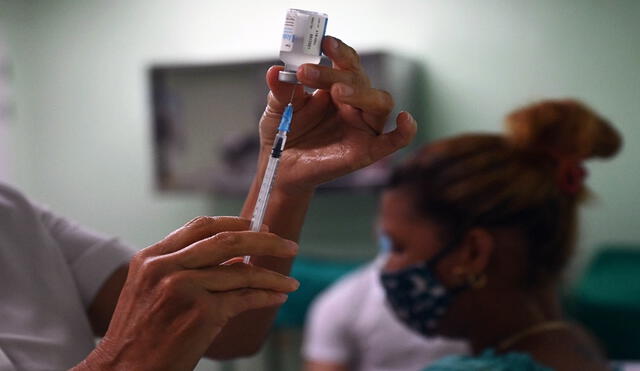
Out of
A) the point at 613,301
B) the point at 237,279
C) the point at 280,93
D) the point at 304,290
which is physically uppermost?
the point at 280,93

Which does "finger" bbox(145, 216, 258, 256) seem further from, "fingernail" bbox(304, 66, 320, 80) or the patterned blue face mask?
the patterned blue face mask

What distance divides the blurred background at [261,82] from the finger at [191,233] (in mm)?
1658

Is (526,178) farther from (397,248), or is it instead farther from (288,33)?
(288,33)

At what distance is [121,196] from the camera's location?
9.48ft

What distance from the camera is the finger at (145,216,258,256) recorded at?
1.77 feet

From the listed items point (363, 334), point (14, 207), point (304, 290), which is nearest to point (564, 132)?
point (14, 207)

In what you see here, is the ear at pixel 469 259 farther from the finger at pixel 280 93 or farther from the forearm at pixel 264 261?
the finger at pixel 280 93

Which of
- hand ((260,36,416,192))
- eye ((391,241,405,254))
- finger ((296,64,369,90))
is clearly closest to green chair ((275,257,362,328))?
eye ((391,241,405,254))

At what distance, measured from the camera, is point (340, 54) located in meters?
0.61

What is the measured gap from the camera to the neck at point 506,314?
1.16 metres

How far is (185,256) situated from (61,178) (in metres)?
2.38

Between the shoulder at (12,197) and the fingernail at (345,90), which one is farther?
the shoulder at (12,197)

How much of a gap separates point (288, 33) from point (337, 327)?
1.58 metres

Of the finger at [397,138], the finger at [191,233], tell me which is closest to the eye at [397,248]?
the finger at [397,138]
